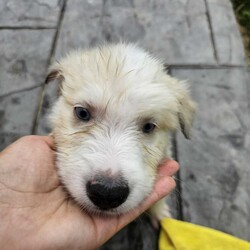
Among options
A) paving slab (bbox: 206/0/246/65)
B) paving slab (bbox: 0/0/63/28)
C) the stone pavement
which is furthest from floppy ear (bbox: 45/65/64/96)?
paving slab (bbox: 206/0/246/65)

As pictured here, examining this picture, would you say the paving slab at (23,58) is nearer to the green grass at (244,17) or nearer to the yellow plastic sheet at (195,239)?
the yellow plastic sheet at (195,239)

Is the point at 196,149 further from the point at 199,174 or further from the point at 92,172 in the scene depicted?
the point at 92,172

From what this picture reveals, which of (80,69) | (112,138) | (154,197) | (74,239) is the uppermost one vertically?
(80,69)

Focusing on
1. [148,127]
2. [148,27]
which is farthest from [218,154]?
[148,27]

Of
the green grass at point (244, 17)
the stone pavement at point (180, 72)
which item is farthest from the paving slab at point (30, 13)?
the green grass at point (244, 17)

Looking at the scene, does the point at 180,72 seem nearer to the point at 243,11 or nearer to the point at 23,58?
the point at 243,11

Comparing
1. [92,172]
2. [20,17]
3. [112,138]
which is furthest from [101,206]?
[20,17]

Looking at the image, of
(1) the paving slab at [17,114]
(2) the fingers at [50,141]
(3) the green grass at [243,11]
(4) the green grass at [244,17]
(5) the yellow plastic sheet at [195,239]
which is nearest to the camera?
(2) the fingers at [50,141]
